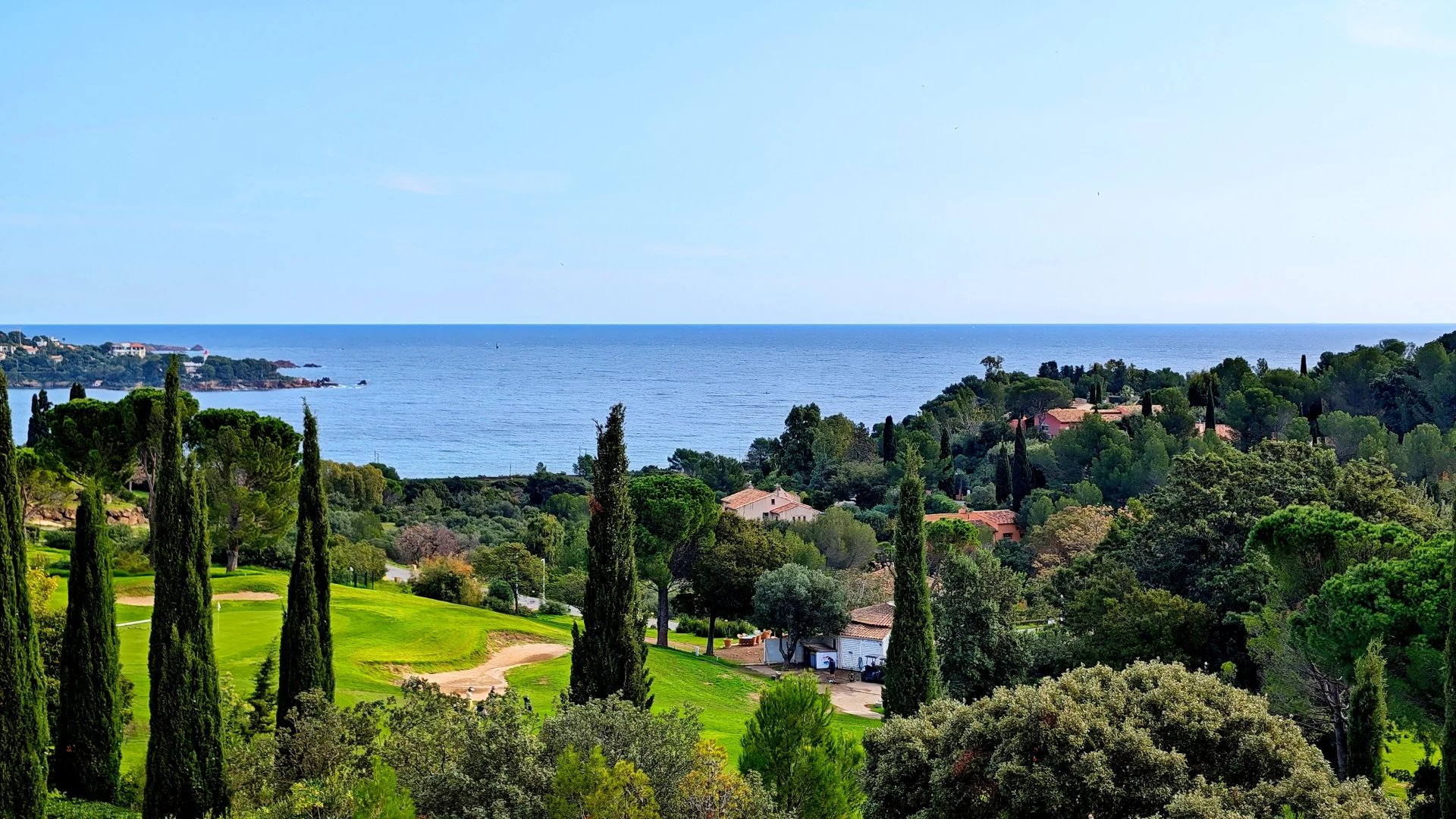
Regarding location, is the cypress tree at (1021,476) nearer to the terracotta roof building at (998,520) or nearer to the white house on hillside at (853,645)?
the terracotta roof building at (998,520)

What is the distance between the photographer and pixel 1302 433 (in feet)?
196

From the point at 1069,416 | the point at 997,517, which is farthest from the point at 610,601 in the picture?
the point at 1069,416

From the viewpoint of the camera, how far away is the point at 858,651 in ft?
126

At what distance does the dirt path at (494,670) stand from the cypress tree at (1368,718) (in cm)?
1758

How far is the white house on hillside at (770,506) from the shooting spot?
63.5m

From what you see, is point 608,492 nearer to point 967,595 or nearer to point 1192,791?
point 1192,791

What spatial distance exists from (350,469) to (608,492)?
199 feet

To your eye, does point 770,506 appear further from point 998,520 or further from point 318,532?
point 318,532

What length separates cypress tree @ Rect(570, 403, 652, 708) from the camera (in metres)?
17.3

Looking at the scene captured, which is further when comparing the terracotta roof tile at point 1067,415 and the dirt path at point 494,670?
the terracotta roof tile at point 1067,415

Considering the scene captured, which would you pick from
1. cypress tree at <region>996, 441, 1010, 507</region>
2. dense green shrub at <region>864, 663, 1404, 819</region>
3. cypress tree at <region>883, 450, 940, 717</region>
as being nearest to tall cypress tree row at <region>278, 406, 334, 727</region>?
dense green shrub at <region>864, 663, 1404, 819</region>

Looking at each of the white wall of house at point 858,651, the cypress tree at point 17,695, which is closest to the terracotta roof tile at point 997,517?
the white wall of house at point 858,651

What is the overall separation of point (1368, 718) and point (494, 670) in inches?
828

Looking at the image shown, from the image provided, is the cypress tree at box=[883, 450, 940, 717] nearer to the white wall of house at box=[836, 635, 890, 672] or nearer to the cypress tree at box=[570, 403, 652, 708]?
the cypress tree at box=[570, 403, 652, 708]
